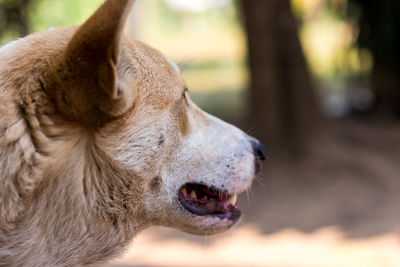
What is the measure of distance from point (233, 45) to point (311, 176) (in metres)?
13.8

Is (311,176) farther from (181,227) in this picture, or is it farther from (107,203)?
(107,203)

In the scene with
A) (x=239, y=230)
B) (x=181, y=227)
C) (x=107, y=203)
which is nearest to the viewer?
(x=107, y=203)

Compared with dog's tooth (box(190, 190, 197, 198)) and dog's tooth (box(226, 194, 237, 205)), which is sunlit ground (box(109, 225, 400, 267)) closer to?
dog's tooth (box(226, 194, 237, 205))

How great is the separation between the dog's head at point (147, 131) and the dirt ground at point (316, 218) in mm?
2037

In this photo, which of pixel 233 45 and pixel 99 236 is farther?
pixel 233 45

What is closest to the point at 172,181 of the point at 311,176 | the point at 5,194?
the point at 5,194

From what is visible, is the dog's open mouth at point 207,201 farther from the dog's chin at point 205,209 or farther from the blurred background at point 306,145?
the blurred background at point 306,145

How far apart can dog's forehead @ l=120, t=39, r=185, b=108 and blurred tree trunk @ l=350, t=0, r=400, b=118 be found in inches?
280

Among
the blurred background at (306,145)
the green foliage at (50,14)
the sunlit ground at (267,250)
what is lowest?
the sunlit ground at (267,250)

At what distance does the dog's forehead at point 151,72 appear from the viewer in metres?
2.18

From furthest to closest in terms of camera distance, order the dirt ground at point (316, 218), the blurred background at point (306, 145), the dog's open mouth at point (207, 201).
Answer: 1. the blurred background at point (306, 145)
2. the dirt ground at point (316, 218)
3. the dog's open mouth at point (207, 201)

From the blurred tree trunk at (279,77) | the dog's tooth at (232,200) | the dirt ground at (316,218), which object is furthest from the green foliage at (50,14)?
the dog's tooth at (232,200)

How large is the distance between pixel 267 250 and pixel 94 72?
4.21 meters

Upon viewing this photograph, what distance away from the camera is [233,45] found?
2036cm
